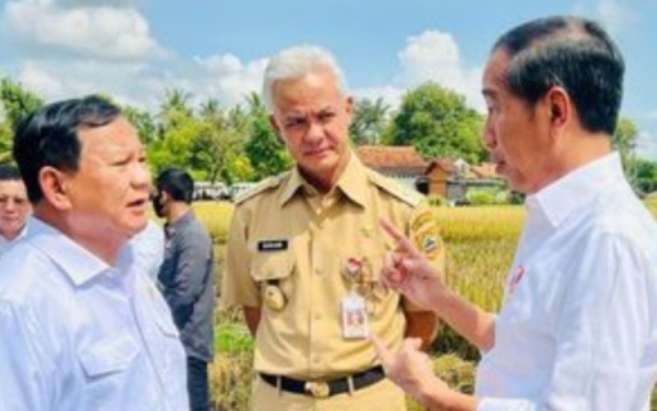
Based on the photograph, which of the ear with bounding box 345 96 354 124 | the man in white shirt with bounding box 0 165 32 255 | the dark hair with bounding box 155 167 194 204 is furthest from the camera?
the dark hair with bounding box 155 167 194 204

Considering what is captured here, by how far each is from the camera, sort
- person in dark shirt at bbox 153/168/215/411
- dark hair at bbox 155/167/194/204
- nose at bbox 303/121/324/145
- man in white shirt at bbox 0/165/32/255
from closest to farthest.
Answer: nose at bbox 303/121/324/145 → man in white shirt at bbox 0/165/32/255 → person in dark shirt at bbox 153/168/215/411 → dark hair at bbox 155/167/194/204

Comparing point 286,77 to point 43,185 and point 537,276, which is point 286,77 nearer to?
point 43,185

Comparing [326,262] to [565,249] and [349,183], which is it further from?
[565,249]

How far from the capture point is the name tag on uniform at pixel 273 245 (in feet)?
8.96

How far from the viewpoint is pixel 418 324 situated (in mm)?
2842

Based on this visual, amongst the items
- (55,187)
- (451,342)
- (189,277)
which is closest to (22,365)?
(55,187)

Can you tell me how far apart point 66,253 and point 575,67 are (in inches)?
38.4

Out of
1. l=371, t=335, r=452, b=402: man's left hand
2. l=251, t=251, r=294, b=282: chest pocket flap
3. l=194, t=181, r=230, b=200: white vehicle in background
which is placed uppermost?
l=251, t=251, r=294, b=282: chest pocket flap

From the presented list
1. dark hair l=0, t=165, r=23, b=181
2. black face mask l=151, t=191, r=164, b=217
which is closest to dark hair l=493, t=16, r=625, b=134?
dark hair l=0, t=165, r=23, b=181

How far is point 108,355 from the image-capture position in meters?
1.73

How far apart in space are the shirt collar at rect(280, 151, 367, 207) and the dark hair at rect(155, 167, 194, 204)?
9.74ft

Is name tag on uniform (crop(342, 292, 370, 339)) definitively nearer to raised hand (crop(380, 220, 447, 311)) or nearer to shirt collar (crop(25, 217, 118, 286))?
raised hand (crop(380, 220, 447, 311))

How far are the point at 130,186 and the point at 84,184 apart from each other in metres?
0.09

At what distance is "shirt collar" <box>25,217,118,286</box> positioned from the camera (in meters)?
1.77
